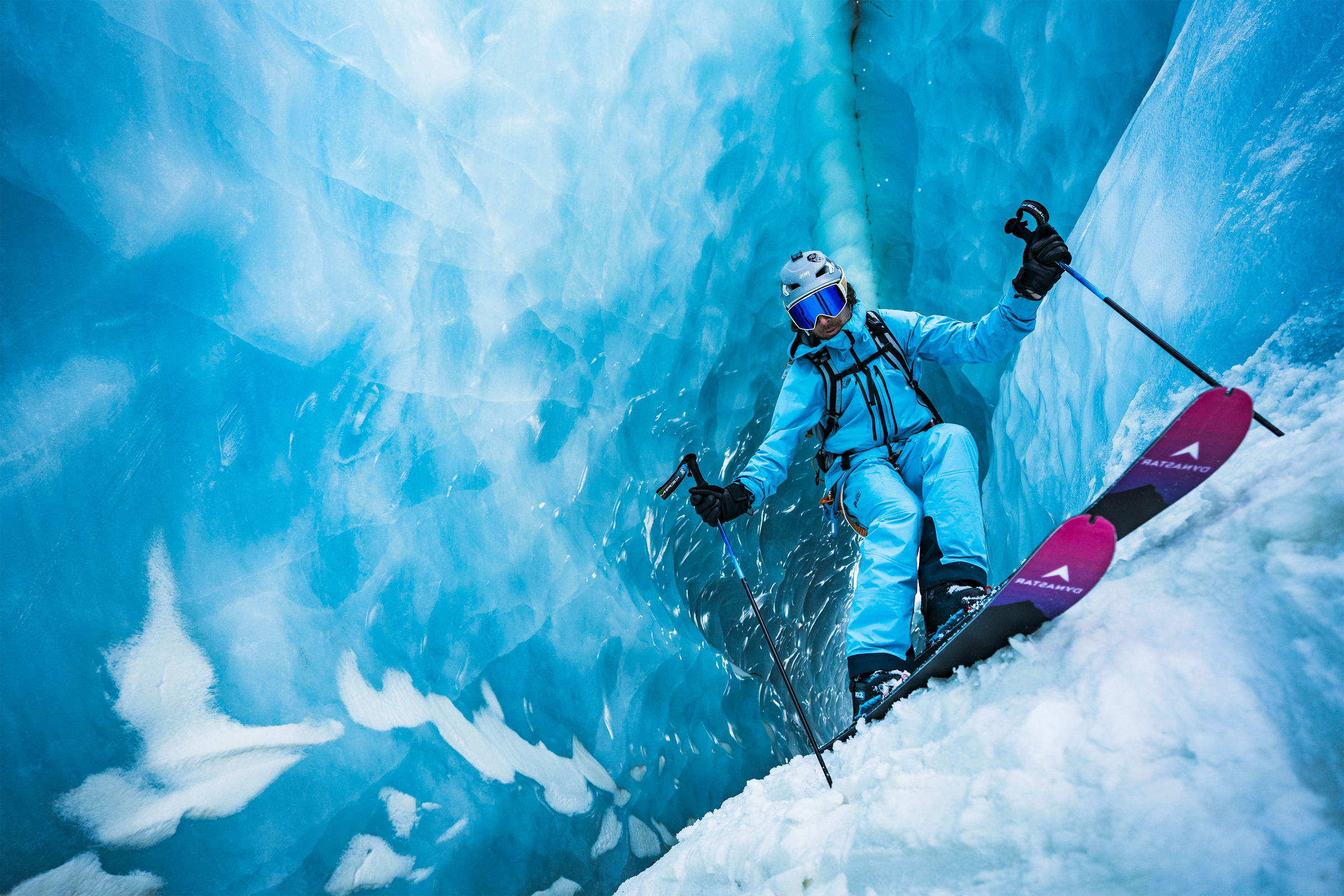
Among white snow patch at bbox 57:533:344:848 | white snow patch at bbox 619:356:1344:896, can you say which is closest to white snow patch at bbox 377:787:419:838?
white snow patch at bbox 57:533:344:848

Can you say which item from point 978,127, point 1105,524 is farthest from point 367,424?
point 978,127

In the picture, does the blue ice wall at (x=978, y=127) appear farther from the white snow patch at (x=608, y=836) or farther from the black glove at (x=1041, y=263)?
the white snow patch at (x=608, y=836)

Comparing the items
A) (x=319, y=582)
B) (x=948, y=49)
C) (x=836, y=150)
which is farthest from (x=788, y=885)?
(x=836, y=150)

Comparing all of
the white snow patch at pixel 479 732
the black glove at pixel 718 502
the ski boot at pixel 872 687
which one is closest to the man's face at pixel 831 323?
the black glove at pixel 718 502

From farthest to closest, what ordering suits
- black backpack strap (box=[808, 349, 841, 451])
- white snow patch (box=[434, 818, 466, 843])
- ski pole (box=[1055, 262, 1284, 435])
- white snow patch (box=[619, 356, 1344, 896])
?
black backpack strap (box=[808, 349, 841, 451]) → white snow patch (box=[434, 818, 466, 843]) → ski pole (box=[1055, 262, 1284, 435]) → white snow patch (box=[619, 356, 1344, 896])

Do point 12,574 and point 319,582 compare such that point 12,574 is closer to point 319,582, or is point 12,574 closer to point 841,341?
point 319,582

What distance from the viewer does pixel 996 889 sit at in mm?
908

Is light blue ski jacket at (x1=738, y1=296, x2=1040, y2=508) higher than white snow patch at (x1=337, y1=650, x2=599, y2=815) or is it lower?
higher

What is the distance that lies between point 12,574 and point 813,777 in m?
Answer: 1.89

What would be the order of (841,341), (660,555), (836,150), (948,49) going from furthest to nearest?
(836,150)
(660,555)
(948,49)
(841,341)

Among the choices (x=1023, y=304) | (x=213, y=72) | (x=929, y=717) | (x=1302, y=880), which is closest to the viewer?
→ (x=1302, y=880)

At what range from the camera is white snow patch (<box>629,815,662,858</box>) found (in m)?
2.79

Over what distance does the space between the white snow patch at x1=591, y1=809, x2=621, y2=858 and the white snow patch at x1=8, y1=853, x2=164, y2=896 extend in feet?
5.06

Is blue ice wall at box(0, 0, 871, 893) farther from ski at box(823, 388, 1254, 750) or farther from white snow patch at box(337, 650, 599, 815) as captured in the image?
ski at box(823, 388, 1254, 750)
